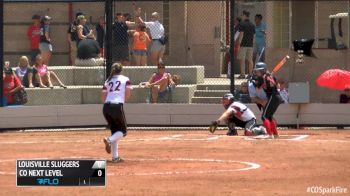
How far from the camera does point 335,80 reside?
26.8 meters

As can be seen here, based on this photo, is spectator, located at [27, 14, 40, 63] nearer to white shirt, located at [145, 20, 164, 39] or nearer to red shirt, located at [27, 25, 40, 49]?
red shirt, located at [27, 25, 40, 49]

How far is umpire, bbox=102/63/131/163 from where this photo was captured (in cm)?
2014

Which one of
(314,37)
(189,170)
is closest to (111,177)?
(189,170)

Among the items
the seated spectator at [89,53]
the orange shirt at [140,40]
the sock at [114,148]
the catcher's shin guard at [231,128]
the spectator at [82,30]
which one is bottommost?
the catcher's shin guard at [231,128]

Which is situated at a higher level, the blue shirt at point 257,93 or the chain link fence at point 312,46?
the chain link fence at point 312,46

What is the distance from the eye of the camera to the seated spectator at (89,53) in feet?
93.5

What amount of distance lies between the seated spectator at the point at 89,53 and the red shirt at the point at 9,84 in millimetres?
1852

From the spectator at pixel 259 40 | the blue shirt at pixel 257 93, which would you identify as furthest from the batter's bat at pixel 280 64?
the spectator at pixel 259 40

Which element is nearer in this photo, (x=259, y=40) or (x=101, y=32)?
(x=101, y=32)

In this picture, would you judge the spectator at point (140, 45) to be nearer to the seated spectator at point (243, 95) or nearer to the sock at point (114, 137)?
the seated spectator at point (243, 95)

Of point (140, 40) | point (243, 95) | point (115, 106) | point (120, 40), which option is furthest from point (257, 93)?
point (115, 106)

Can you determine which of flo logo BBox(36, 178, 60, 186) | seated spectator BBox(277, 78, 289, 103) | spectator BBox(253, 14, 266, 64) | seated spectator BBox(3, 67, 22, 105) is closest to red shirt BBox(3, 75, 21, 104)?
seated spectator BBox(3, 67, 22, 105)

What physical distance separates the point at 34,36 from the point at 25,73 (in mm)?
1367

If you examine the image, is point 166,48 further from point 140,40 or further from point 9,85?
point 9,85
